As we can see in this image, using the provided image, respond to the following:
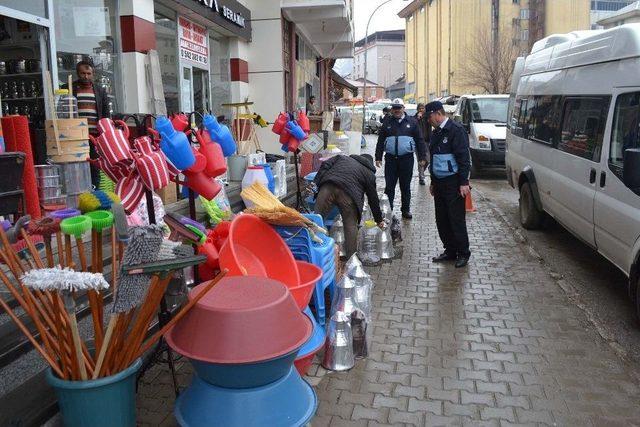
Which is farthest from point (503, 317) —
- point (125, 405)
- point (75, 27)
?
point (75, 27)

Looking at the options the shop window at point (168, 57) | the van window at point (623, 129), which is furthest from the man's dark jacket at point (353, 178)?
the shop window at point (168, 57)

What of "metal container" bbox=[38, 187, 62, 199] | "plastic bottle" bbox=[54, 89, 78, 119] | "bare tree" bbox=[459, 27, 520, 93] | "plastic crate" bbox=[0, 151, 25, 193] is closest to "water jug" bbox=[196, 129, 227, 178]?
"plastic crate" bbox=[0, 151, 25, 193]

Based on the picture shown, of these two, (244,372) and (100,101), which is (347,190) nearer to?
(100,101)

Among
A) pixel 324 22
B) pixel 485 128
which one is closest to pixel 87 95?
pixel 485 128

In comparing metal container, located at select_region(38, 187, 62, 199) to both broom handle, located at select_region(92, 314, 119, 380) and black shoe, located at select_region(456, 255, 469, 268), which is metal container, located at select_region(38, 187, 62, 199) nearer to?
broom handle, located at select_region(92, 314, 119, 380)

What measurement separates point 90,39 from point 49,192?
11.3ft

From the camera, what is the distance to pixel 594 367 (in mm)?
3926

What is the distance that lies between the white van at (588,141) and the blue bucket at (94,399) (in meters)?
3.70

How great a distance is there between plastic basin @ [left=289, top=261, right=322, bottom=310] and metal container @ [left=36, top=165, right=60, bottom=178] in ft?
7.20

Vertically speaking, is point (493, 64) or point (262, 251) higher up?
point (493, 64)

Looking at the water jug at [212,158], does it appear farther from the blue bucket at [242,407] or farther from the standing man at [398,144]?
the standing man at [398,144]

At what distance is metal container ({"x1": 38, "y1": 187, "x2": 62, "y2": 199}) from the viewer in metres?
4.50

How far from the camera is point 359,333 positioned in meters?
4.08

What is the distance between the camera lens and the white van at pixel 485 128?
13.9 meters
